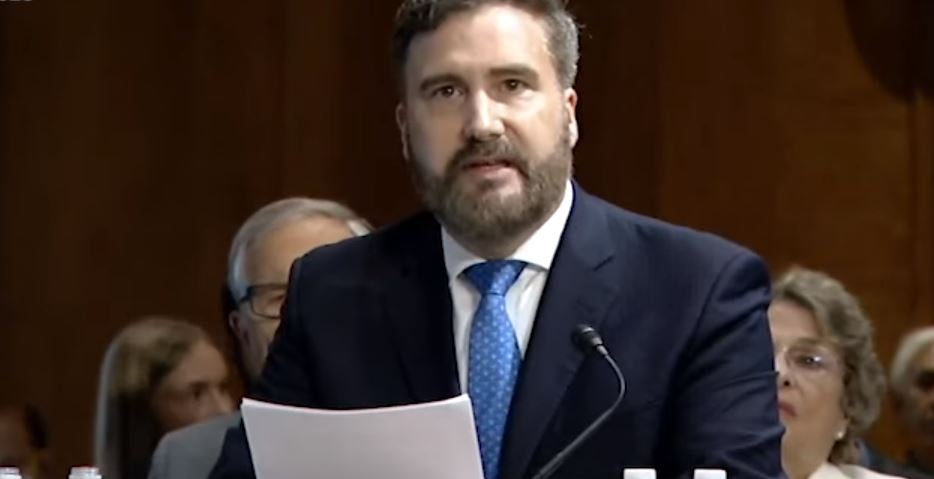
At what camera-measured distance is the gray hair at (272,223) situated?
4.29m

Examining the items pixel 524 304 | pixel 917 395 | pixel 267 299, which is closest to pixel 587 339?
pixel 524 304

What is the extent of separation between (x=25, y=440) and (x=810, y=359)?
117 inches

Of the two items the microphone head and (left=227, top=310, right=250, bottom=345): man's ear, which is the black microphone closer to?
the microphone head

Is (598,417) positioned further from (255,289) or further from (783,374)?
(783,374)

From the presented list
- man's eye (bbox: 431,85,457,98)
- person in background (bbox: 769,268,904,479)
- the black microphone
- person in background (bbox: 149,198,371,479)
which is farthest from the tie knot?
person in background (bbox: 769,268,904,479)

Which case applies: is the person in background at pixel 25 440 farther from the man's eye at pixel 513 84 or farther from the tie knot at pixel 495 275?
the man's eye at pixel 513 84

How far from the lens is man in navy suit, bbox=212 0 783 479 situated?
2.95 metres

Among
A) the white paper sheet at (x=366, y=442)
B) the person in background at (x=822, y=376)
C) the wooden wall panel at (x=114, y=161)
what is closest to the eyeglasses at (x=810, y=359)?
the person in background at (x=822, y=376)

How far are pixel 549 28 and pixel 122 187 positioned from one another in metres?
4.15

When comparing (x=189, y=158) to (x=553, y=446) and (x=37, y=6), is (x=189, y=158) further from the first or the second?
(x=553, y=446)

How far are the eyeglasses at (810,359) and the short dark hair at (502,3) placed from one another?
4.90 feet

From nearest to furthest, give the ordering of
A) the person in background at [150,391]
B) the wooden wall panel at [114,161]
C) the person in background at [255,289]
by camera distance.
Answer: the person in background at [255,289], the person in background at [150,391], the wooden wall panel at [114,161]

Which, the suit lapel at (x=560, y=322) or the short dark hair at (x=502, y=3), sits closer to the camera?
the suit lapel at (x=560, y=322)

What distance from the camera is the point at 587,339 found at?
2865mm
